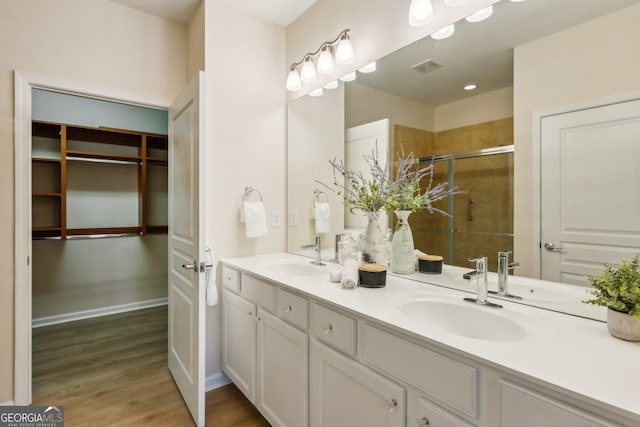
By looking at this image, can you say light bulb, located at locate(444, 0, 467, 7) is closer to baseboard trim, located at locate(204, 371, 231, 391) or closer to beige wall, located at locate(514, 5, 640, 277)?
beige wall, located at locate(514, 5, 640, 277)

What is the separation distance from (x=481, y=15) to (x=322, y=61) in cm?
99

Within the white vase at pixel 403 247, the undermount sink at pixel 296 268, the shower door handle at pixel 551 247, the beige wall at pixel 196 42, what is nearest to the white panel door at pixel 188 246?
the beige wall at pixel 196 42

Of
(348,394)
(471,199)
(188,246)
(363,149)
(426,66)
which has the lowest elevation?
(348,394)

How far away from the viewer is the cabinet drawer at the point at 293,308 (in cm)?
140

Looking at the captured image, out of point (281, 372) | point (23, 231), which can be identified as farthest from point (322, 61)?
point (23, 231)

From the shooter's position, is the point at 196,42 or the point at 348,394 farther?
the point at 196,42

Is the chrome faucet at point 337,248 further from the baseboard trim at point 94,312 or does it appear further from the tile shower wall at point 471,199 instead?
the baseboard trim at point 94,312

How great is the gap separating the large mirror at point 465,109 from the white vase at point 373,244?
106 mm

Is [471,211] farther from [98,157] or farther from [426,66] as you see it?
[98,157]

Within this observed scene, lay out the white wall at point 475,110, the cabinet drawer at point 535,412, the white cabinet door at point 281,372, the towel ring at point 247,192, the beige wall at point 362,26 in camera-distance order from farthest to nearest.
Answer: the towel ring at point 247,192
the beige wall at point 362,26
the white cabinet door at point 281,372
the white wall at point 475,110
the cabinet drawer at point 535,412

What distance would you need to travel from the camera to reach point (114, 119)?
343cm

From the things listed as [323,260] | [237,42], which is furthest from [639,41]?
[237,42]

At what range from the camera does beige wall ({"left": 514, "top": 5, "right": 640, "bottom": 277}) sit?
3.28 ft

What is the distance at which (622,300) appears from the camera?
2.78 feet
